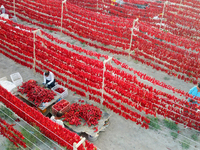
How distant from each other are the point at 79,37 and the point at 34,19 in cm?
426

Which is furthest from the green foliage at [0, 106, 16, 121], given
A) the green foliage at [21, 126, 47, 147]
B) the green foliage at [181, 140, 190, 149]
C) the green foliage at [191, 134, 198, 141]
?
the green foliage at [191, 134, 198, 141]

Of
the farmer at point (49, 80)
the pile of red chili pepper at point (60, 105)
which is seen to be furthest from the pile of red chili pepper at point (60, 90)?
the pile of red chili pepper at point (60, 105)

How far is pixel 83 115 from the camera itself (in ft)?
21.1

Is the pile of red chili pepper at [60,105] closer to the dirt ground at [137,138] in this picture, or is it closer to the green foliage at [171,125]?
the dirt ground at [137,138]

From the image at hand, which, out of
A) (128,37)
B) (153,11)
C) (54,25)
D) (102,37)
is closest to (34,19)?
(54,25)

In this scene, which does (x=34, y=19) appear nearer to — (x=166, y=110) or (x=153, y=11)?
(x=153, y=11)

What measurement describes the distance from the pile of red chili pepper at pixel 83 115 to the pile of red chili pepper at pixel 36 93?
93 cm

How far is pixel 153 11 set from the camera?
15695 mm

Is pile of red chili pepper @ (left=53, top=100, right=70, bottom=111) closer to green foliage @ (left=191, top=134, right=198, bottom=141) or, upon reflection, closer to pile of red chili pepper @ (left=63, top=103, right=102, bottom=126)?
pile of red chili pepper @ (left=63, top=103, right=102, bottom=126)

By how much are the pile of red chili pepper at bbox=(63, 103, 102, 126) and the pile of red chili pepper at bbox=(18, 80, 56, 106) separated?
93 centimetres

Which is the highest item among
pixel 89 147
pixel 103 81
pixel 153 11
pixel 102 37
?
pixel 153 11

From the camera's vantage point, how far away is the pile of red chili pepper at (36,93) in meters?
6.77

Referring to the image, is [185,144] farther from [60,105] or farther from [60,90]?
[60,90]

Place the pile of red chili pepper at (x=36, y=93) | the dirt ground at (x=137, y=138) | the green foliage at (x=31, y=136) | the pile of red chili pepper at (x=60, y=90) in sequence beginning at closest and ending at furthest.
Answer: the green foliage at (x=31, y=136) < the dirt ground at (x=137, y=138) < the pile of red chili pepper at (x=36, y=93) < the pile of red chili pepper at (x=60, y=90)
